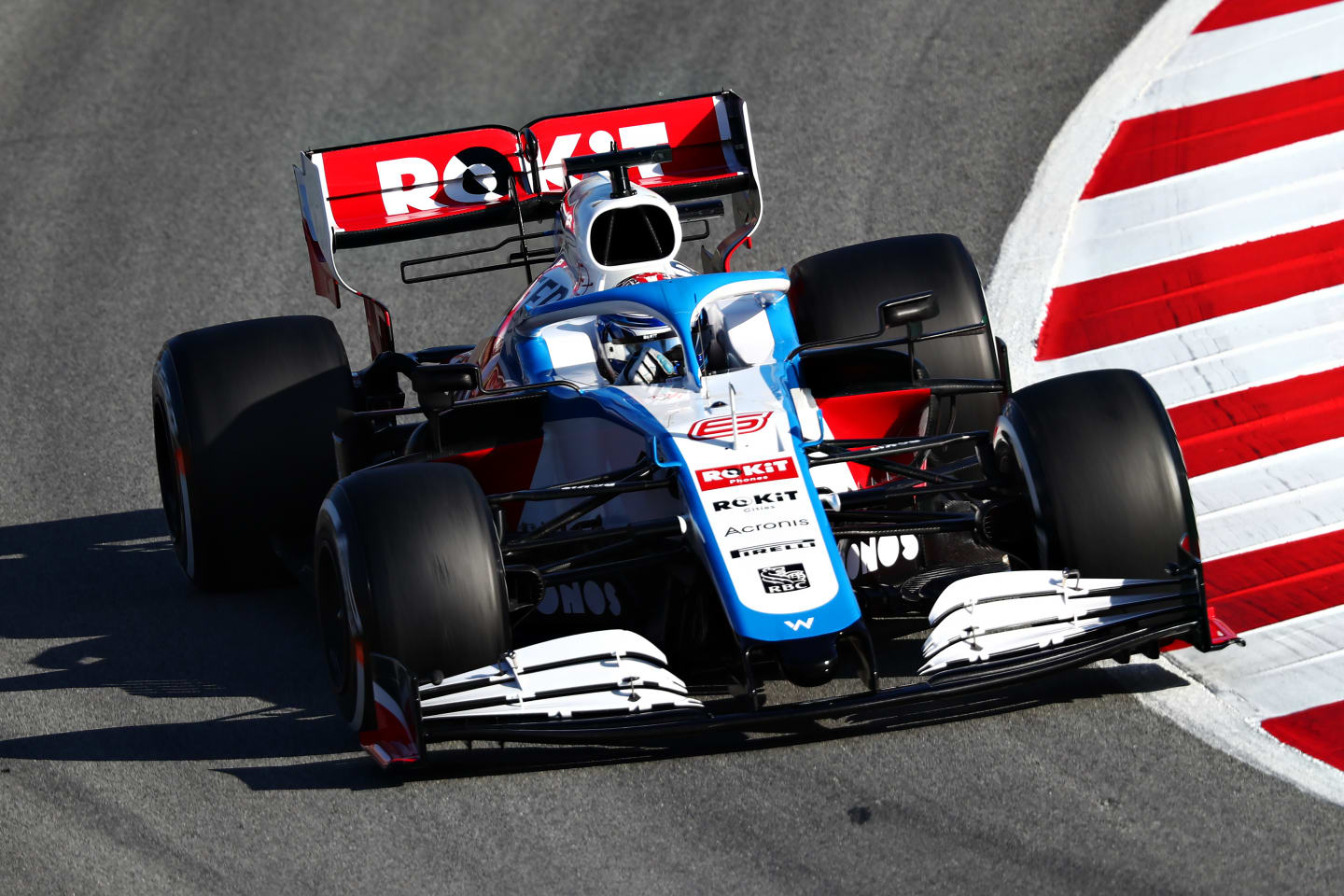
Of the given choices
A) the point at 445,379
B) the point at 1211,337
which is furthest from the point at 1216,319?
the point at 445,379

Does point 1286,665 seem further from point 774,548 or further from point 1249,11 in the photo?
point 1249,11

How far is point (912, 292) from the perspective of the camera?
316 inches

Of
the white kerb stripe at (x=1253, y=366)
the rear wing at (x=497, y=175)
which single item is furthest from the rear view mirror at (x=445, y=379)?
the white kerb stripe at (x=1253, y=366)

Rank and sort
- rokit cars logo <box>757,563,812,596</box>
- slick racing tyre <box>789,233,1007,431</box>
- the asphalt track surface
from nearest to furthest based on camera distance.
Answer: the asphalt track surface < rokit cars logo <box>757,563,812,596</box> < slick racing tyre <box>789,233,1007,431</box>

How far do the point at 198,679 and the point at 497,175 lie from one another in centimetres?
326

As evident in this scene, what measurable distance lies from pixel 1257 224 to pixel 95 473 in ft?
21.7

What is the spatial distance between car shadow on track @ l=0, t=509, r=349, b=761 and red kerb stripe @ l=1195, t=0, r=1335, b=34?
27.2 ft

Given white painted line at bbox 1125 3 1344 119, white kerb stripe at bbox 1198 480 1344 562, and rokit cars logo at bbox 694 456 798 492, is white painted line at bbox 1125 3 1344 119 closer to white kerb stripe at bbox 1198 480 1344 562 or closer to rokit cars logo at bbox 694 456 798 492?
white kerb stripe at bbox 1198 480 1344 562

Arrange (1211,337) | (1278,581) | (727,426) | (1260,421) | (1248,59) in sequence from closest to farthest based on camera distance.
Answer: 1. (727,426)
2. (1278,581)
3. (1260,421)
4. (1211,337)
5. (1248,59)

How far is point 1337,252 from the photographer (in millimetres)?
10312

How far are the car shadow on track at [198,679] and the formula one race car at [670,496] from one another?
181mm

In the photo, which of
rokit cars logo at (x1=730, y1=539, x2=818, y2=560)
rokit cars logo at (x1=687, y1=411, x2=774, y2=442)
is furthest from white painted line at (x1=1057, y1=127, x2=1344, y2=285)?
rokit cars logo at (x1=730, y1=539, x2=818, y2=560)

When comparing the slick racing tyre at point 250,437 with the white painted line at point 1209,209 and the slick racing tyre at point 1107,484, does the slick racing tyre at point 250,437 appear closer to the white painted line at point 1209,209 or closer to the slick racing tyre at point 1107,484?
the slick racing tyre at point 1107,484

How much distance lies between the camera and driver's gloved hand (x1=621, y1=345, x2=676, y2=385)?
7434mm
